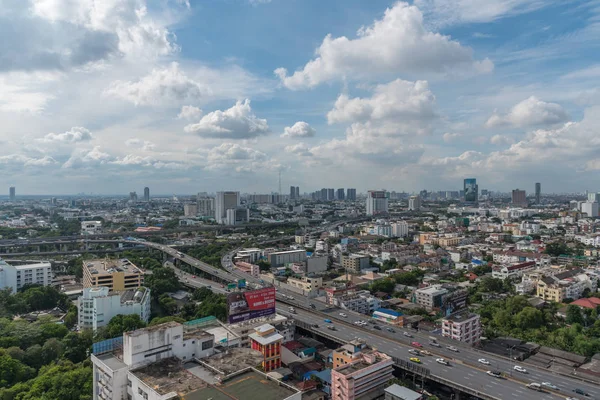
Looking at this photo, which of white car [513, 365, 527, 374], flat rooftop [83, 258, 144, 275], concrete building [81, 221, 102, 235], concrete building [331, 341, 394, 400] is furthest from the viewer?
concrete building [81, 221, 102, 235]

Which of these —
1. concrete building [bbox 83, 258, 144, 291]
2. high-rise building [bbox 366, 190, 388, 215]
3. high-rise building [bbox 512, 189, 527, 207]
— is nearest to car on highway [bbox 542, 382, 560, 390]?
concrete building [bbox 83, 258, 144, 291]

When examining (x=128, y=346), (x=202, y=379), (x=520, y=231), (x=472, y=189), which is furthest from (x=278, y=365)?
(x=472, y=189)

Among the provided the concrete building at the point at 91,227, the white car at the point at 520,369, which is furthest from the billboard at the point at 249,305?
the concrete building at the point at 91,227

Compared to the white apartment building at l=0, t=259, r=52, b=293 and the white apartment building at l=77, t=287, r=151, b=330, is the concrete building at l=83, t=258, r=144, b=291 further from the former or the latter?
the white apartment building at l=0, t=259, r=52, b=293

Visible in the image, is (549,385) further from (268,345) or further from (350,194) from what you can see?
(350,194)

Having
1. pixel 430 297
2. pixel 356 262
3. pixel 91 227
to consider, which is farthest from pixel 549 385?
pixel 91 227

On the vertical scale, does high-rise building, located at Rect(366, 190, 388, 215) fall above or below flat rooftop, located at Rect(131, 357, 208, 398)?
above

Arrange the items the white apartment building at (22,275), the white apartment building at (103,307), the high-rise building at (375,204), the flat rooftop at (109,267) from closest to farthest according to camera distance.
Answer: the white apartment building at (103,307)
the flat rooftop at (109,267)
the white apartment building at (22,275)
the high-rise building at (375,204)

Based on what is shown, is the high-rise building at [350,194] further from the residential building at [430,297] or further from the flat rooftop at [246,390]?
the flat rooftop at [246,390]
